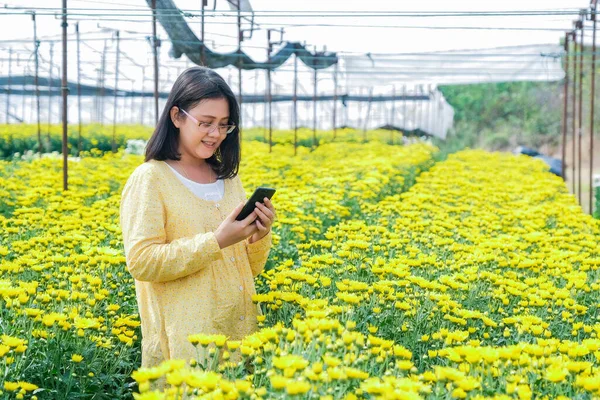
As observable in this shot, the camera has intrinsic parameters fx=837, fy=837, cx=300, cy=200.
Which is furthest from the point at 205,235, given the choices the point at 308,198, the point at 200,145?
the point at 308,198

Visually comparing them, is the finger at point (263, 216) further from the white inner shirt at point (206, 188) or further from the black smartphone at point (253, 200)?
the white inner shirt at point (206, 188)

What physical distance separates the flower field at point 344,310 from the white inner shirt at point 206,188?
0.39m

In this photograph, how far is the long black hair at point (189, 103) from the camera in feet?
8.96

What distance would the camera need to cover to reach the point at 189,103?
2.75 meters

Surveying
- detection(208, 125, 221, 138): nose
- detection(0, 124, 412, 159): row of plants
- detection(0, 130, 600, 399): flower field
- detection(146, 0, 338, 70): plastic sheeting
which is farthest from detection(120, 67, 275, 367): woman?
detection(0, 124, 412, 159): row of plants

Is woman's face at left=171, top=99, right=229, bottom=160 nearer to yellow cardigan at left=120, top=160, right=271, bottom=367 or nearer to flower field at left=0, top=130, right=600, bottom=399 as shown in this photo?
yellow cardigan at left=120, top=160, right=271, bottom=367

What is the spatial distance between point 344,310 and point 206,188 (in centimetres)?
63

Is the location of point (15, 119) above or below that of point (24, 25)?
below

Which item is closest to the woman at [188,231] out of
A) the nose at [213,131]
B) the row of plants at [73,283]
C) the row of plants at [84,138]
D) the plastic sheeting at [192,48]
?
the nose at [213,131]

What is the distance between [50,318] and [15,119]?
2602 centimetres

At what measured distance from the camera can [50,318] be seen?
271cm

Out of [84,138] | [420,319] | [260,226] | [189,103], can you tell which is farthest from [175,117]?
[84,138]

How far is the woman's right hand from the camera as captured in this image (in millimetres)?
2604

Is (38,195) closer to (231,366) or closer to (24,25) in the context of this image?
(231,366)
